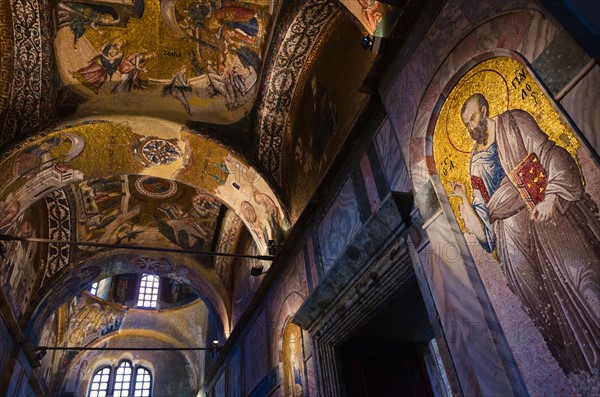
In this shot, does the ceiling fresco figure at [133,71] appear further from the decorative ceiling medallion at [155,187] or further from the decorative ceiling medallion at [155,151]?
the decorative ceiling medallion at [155,187]

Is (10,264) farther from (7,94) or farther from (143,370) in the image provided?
(143,370)

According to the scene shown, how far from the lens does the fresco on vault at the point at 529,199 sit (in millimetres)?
2348

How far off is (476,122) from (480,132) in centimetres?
10

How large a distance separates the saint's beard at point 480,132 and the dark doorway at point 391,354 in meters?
2.69

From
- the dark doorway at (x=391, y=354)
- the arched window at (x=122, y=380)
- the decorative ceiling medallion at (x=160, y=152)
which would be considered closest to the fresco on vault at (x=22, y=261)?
the decorative ceiling medallion at (x=160, y=152)

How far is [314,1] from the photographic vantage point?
6.27 meters

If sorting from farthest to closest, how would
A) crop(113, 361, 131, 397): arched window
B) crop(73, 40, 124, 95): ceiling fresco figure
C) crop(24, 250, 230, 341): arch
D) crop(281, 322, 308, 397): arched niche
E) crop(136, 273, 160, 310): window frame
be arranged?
crop(136, 273, 160, 310): window frame → crop(113, 361, 131, 397): arched window → crop(24, 250, 230, 341): arch → crop(73, 40, 124, 95): ceiling fresco figure → crop(281, 322, 308, 397): arched niche

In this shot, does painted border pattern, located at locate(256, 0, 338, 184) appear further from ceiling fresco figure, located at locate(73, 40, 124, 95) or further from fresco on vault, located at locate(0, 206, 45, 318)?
fresco on vault, located at locate(0, 206, 45, 318)

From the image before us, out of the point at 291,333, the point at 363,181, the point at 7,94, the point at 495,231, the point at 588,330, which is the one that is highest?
the point at 7,94

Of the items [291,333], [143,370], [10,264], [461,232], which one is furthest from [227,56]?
[143,370]

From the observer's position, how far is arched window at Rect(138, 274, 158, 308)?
2036 cm

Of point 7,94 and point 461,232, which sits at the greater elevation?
point 7,94

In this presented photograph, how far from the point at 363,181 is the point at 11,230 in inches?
302

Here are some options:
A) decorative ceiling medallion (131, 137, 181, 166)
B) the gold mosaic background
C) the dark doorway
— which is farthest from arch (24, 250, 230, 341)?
the gold mosaic background
